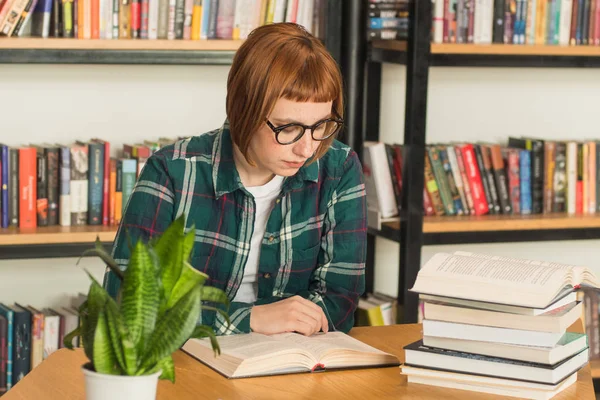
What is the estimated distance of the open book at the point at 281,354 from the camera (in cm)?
149

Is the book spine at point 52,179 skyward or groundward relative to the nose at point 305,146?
groundward

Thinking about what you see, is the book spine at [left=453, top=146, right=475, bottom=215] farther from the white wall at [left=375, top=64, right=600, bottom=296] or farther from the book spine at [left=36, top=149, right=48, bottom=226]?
the book spine at [left=36, top=149, right=48, bottom=226]

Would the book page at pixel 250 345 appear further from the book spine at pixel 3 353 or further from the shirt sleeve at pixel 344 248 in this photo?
the book spine at pixel 3 353

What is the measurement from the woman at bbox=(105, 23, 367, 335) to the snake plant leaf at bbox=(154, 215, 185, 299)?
0.53m

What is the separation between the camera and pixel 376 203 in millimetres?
2969

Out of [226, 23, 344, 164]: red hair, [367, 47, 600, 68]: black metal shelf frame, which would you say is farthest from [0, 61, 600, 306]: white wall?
[226, 23, 344, 164]: red hair

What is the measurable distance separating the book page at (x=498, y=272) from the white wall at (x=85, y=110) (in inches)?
63.4

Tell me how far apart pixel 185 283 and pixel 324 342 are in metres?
0.49

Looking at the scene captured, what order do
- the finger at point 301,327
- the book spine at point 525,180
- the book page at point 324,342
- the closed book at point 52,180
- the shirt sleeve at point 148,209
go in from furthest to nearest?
the book spine at point 525,180, the closed book at point 52,180, the shirt sleeve at point 148,209, the finger at point 301,327, the book page at point 324,342

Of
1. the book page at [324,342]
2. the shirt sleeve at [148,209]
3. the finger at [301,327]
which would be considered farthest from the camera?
the shirt sleeve at [148,209]

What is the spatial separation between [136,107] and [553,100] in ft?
4.54

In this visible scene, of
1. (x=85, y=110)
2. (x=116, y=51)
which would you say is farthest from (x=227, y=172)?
(x=85, y=110)

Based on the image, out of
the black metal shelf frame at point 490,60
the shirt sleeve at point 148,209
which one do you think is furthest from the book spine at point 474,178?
the shirt sleeve at point 148,209

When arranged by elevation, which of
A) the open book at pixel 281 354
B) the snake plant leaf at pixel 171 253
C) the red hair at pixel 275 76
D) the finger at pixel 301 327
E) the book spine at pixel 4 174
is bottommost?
the open book at pixel 281 354
